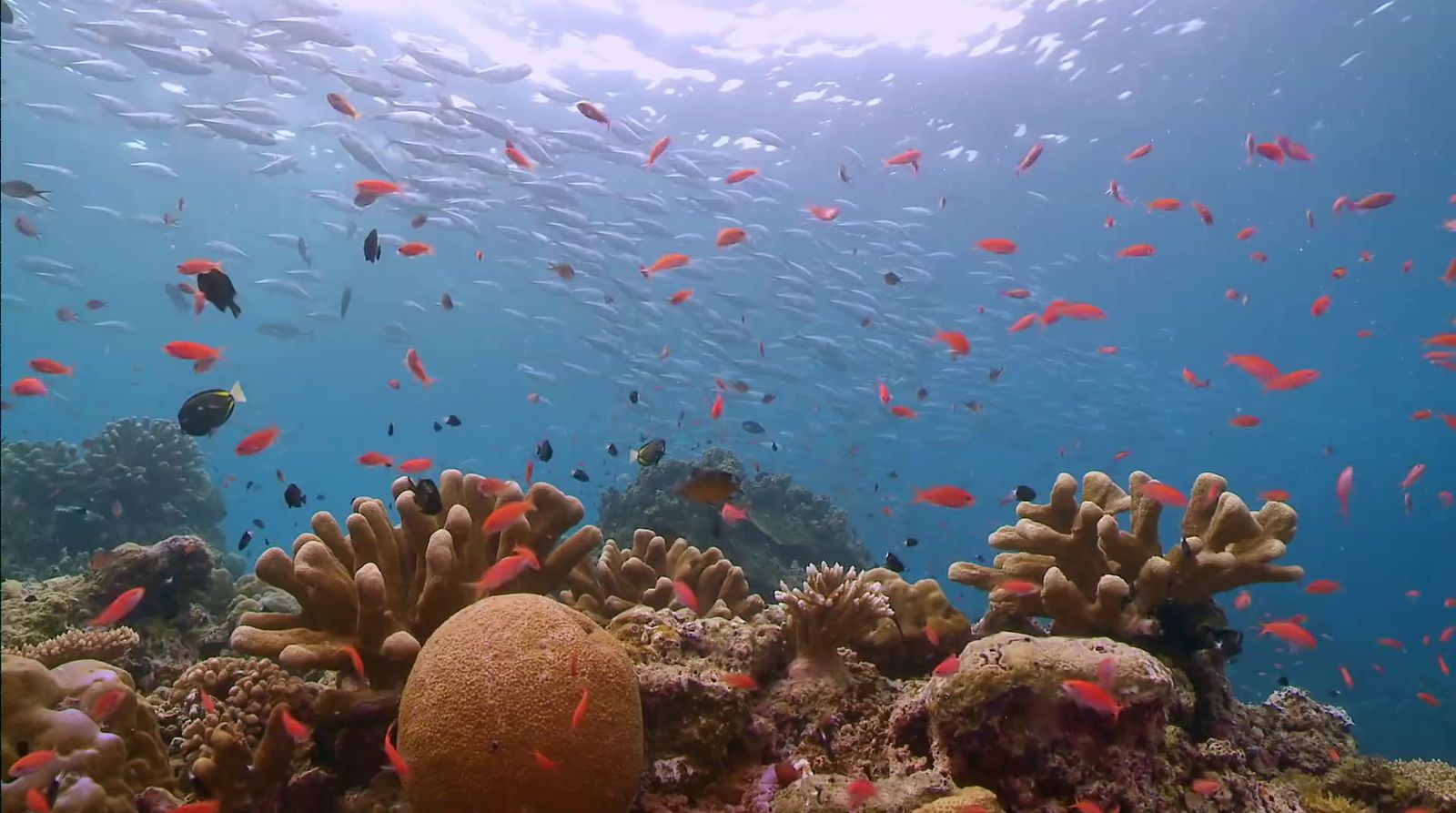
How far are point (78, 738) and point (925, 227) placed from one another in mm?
32063

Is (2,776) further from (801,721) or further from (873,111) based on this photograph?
(873,111)

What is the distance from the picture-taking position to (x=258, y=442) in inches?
267

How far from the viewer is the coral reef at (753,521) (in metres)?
14.4

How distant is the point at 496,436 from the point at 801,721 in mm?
109889

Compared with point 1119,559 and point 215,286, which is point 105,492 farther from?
point 1119,559

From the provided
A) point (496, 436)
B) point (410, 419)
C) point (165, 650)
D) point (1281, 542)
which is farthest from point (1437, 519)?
point (410, 419)

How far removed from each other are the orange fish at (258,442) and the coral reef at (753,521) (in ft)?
25.0

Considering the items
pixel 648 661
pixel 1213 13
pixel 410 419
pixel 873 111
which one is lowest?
pixel 410 419

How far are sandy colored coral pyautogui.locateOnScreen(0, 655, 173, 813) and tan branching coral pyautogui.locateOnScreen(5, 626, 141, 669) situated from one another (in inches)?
46.6

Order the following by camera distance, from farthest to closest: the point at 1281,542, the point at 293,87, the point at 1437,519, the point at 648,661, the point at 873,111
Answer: the point at 1437,519
the point at 873,111
the point at 293,87
the point at 1281,542
the point at 648,661

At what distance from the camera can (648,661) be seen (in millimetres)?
4047

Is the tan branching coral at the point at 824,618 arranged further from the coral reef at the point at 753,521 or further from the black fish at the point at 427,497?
the coral reef at the point at 753,521

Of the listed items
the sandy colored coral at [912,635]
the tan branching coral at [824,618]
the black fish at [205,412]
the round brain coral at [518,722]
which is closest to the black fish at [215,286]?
the black fish at [205,412]

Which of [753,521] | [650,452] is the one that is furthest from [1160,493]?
[753,521]
